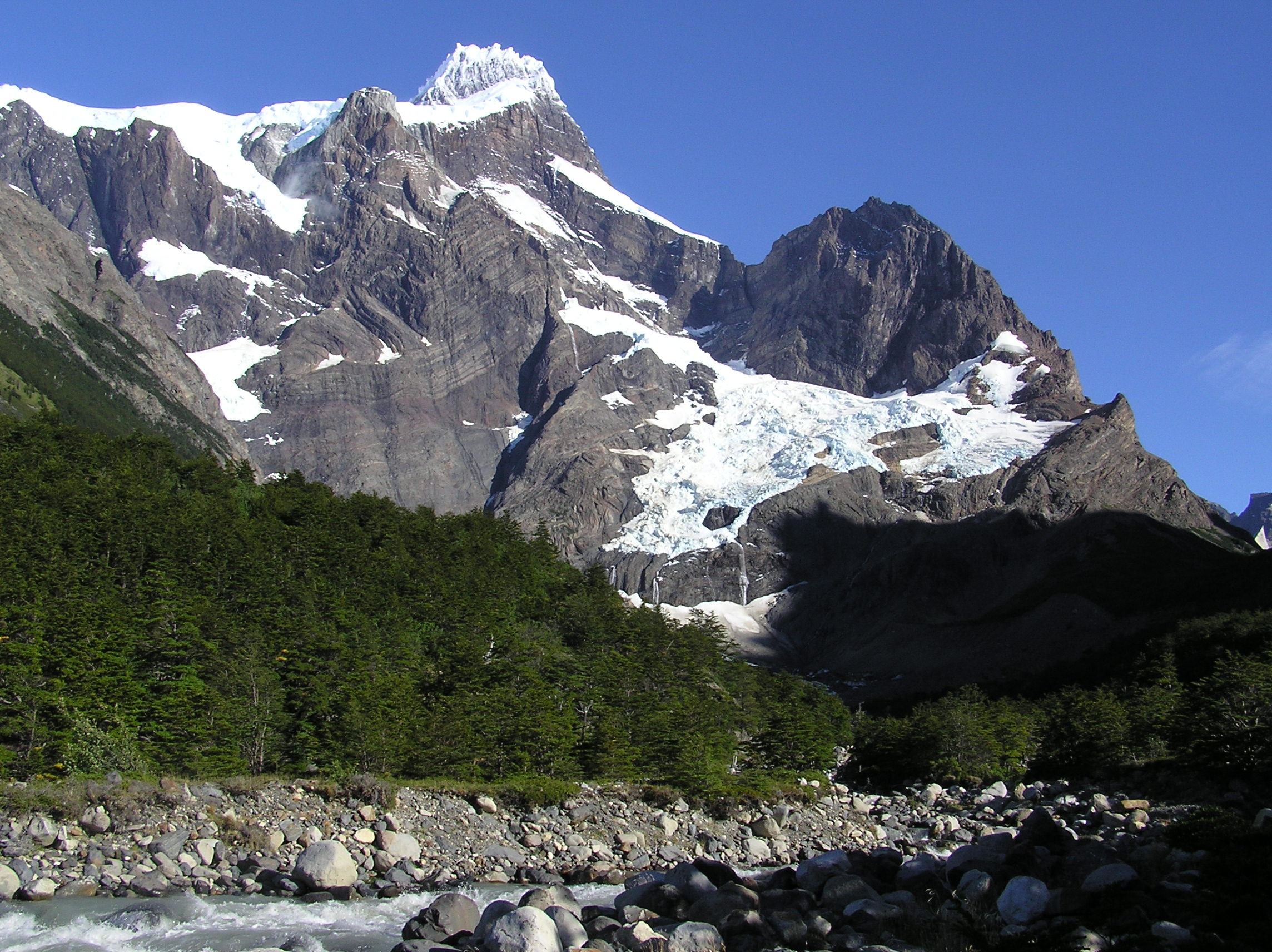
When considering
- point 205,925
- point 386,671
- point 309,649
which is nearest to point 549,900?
point 205,925

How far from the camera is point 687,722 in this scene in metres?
66.3

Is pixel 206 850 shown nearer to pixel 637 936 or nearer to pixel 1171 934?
pixel 637 936

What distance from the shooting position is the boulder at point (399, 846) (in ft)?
121

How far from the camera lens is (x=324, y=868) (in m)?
32.3

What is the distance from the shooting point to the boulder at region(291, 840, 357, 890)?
→ 32.1m

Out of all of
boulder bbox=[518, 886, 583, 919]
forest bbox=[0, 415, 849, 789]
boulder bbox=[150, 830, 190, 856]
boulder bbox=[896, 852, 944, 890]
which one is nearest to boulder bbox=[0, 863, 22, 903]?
boulder bbox=[150, 830, 190, 856]

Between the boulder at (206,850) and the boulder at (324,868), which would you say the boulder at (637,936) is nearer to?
the boulder at (324,868)

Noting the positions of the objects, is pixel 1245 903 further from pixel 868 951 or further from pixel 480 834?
pixel 480 834

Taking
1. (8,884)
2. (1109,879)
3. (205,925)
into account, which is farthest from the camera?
(8,884)

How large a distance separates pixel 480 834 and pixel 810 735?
4909cm

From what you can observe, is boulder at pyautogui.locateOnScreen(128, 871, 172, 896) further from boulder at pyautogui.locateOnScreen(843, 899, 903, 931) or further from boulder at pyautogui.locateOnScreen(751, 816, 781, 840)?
boulder at pyautogui.locateOnScreen(751, 816, 781, 840)

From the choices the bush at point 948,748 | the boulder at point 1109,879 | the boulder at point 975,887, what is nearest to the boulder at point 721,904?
the boulder at point 975,887

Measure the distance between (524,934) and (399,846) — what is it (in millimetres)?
17826

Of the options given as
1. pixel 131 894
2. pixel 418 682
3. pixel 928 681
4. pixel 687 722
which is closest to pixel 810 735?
pixel 687 722
